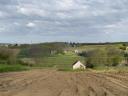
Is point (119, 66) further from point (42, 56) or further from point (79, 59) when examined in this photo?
point (42, 56)

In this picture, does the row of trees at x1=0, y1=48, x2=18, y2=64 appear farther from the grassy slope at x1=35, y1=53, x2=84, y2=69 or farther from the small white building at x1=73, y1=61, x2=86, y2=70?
the small white building at x1=73, y1=61, x2=86, y2=70

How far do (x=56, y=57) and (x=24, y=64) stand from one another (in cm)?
353

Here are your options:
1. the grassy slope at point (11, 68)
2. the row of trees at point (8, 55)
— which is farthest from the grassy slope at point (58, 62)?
the row of trees at point (8, 55)

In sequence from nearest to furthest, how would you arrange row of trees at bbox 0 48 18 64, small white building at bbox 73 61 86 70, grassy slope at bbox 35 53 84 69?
1. small white building at bbox 73 61 86 70
2. grassy slope at bbox 35 53 84 69
3. row of trees at bbox 0 48 18 64

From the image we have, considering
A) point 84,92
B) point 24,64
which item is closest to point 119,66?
point 24,64

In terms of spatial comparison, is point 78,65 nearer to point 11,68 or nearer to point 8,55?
point 11,68

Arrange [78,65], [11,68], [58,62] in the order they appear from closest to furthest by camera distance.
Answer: [11,68] < [78,65] < [58,62]

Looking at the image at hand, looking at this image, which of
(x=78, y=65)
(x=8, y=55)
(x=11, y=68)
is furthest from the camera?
(x=8, y=55)

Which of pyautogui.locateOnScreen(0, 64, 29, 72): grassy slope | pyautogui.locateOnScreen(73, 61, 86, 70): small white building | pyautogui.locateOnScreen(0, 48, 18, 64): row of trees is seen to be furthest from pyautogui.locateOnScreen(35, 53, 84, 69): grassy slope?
pyautogui.locateOnScreen(0, 48, 18, 64): row of trees

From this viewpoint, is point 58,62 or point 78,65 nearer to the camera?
point 78,65

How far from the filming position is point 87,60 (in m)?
45.1

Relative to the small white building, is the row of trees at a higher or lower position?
higher

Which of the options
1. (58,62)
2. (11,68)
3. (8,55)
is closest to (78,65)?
(58,62)

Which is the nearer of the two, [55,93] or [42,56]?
[55,93]
